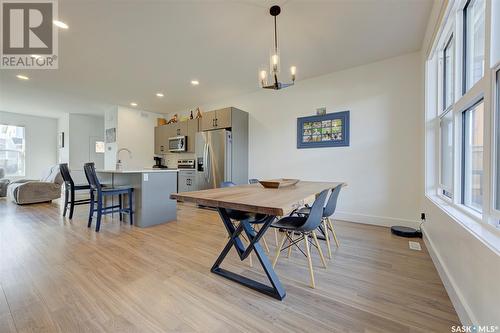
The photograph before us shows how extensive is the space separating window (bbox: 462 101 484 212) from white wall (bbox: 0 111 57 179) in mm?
10336

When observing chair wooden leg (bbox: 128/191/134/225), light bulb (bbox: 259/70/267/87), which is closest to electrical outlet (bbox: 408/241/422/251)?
light bulb (bbox: 259/70/267/87)

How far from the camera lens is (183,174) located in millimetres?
5539

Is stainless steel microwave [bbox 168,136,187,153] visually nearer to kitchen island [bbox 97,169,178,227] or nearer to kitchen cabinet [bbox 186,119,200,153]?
kitchen cabinet [bbox 186,119,200,153]

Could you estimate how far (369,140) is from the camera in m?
3.46

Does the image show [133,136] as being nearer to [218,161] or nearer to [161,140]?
[161,140]

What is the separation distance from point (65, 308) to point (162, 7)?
9.19ft

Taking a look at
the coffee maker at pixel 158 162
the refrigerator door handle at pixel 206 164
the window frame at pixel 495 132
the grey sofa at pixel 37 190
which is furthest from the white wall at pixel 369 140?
the grey sofa at pixel 37 190

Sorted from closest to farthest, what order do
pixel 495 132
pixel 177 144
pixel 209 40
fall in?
pixel 495 132
pixel 209 40
pixel 177 144

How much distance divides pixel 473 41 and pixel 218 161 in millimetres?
3955

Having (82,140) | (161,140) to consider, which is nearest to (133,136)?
(161,140)

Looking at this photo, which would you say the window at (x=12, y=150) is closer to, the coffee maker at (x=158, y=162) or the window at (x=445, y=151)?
the coffee maker at (x=158, y=162)

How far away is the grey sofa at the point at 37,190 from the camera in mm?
4879

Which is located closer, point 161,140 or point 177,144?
point 177,144

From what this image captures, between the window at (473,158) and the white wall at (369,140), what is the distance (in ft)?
4.59
